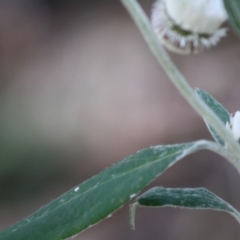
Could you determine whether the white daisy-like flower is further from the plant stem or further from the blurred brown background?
the blurred brown background

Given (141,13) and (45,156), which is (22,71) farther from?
(141,13)

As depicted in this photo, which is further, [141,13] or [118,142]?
[118,142]

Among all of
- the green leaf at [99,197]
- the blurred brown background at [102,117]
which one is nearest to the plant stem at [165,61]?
the green leaf at [99,197]

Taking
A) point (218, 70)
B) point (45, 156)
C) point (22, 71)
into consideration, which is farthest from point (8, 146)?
point (218, 70)

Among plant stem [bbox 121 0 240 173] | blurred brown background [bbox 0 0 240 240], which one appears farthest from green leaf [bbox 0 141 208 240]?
blurred brown background [bbox 0 0 240 240]

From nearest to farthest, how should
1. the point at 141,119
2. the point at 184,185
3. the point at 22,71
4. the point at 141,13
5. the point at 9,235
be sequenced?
the point at 141,13 < the point at 9,235 < the point at 184,185 < the point at 141,119 < the point at 22,71

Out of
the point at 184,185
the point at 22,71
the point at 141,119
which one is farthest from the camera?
the point at 22,71

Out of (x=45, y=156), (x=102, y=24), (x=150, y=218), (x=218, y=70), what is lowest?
(x=150, y=218)
